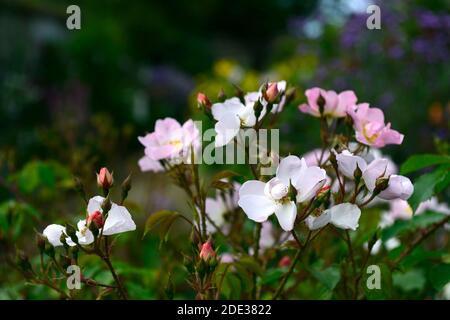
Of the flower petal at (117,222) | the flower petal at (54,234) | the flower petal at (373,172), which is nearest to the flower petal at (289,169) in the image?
the flower petal at (373,172)

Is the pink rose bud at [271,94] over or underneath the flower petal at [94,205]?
over

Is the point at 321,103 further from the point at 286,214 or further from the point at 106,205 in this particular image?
the point at 106,205

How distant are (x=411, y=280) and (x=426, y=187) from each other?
27cm

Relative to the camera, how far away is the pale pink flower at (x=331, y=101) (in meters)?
1.17

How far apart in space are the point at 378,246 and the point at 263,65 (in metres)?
14.5

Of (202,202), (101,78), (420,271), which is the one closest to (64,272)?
(202,202)

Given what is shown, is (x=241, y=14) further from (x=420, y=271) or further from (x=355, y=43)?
(x=420, y=271)

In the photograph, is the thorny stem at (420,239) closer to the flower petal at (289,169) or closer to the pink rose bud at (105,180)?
the flower petal at (289,169)

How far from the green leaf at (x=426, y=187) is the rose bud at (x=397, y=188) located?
0.14 meters

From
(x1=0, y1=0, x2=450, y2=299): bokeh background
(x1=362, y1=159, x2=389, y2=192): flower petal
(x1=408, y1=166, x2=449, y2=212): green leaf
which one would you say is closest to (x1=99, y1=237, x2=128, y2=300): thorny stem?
(x1=0, y1=0, x2=450, y2=299): bokeh background

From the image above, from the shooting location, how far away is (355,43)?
4.57 metres

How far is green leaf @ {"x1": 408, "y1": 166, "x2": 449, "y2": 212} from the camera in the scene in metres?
1.10

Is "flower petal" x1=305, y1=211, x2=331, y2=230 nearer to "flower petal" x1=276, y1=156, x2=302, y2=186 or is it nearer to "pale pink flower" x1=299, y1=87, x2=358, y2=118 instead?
"flower petal" x1=276, y1=156, x2=302, y2=186

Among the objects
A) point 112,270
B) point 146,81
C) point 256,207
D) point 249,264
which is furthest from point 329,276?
point 146,81
